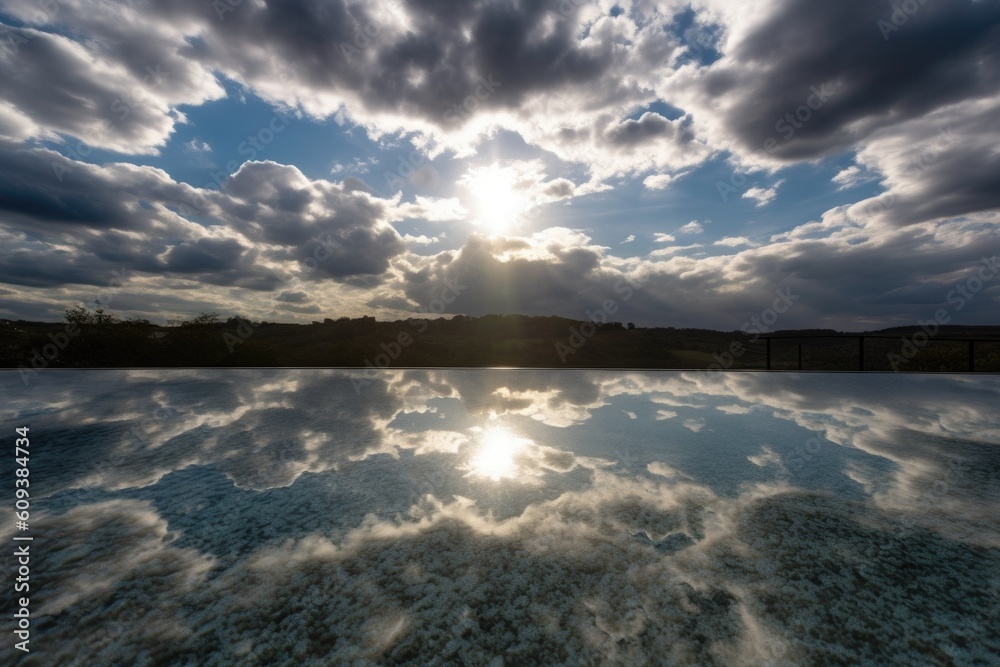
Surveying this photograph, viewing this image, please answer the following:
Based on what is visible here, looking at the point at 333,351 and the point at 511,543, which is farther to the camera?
the point at 333,351

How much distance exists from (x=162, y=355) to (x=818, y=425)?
50.1 ft

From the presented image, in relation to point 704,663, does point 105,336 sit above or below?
above

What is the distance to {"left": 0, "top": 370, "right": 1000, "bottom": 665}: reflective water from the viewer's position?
1.56 m

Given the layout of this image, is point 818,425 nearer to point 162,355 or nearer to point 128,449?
point 128,449

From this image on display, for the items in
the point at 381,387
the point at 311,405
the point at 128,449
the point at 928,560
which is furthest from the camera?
the point at 381,387

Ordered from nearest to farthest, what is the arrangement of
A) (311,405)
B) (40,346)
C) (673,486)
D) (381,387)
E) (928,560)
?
(928,560), (673,486), (311,405), (381,387), (40,346)

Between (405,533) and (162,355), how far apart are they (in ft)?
43.9

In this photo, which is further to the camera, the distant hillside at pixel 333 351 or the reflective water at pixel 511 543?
the distant hillside at pixel 333 351

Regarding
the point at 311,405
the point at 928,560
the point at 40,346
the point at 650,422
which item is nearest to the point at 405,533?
the point at 928,560

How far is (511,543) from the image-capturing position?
2256 mm

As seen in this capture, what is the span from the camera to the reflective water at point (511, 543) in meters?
1.56

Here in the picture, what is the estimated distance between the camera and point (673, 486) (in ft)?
9.98

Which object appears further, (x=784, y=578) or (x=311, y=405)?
(x=311, y=405)

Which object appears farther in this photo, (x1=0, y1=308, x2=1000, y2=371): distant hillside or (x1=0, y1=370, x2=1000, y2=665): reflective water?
(x1=0, y1=308, x2=1000, y2=371): distant hillside
